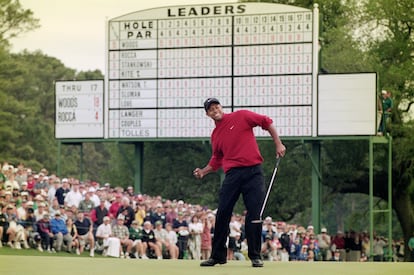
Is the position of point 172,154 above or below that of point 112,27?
below

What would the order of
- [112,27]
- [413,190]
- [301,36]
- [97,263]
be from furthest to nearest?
[413,190] → [112,27] → [301,36] → [97,263]

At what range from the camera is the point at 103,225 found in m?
27.6

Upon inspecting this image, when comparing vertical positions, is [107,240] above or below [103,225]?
below

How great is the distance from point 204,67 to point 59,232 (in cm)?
1060

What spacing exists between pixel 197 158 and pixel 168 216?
1025 inches

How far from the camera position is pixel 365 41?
168 feet

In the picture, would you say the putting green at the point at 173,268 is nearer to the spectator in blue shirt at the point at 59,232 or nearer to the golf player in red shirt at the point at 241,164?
the golf player in red shirt at the point at 241,164

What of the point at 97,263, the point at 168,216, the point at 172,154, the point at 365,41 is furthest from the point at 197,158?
the point at 97,263

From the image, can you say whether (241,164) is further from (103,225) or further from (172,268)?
(103,225)

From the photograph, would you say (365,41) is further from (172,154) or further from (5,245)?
(5,245)

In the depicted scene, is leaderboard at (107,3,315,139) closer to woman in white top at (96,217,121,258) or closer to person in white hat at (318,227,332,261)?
person in white hat at (318,227,332,261)

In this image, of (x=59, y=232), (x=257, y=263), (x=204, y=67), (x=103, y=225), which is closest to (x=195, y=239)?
(x=103, y=225)

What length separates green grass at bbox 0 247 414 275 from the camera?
37.6 ft

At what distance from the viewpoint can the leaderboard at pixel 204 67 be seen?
34469 mm
